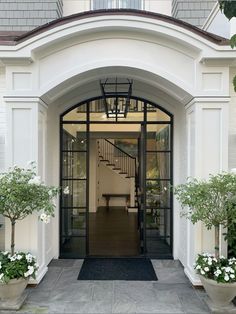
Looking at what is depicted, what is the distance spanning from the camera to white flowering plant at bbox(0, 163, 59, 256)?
405cm

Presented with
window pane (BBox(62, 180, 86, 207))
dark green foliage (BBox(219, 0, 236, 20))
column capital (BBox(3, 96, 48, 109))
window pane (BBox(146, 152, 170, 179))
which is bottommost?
window pane (BBox(62, 180, 86, 207))

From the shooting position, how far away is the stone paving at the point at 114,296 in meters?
4.11

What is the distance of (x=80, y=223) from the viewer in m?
6.33

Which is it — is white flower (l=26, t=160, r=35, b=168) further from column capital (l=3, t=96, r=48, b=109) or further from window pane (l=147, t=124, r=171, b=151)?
window pane (l=147, t=124, r=171, b=151)

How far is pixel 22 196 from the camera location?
4.12m

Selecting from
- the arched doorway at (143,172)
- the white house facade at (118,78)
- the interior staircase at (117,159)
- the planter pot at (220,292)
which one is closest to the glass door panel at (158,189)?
the arched doorway at (143,172)

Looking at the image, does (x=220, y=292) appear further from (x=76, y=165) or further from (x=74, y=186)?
(x=76, y=165)

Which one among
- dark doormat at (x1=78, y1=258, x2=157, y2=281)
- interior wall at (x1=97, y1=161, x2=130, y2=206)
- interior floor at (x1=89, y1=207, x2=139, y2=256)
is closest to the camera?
dark doormat at (x1=78, y1=258, x2=157, y2=281)

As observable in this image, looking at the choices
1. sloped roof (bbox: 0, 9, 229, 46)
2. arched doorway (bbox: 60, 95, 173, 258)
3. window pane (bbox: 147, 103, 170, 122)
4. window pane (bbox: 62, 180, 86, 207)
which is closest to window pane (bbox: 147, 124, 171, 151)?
arched doorway (bbox: 60, 95, 173, 258)

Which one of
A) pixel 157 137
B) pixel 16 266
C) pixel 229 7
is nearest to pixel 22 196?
pixel 16 266

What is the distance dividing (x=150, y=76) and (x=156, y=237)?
117 inches

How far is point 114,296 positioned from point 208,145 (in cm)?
242

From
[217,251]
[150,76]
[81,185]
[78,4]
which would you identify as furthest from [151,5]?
[217,251]

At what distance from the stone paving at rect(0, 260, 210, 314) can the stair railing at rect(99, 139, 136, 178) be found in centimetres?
900
